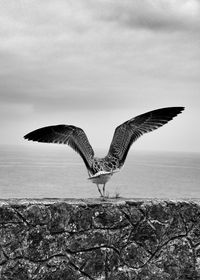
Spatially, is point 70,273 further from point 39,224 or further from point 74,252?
point 39,224

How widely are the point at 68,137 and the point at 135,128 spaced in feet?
3.64

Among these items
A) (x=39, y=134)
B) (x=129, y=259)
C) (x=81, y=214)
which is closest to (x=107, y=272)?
(x=129, y=259)

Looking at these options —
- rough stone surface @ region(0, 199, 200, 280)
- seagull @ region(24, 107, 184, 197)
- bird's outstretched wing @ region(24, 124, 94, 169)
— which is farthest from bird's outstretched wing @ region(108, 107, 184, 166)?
rough stone surface @ region(0, 199, 200, 280)

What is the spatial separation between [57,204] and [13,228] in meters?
0.69

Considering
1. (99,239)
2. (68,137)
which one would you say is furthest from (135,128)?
(99,239)

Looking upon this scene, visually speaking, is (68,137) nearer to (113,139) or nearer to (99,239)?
(113,139)

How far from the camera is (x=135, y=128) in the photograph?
8453 millimetres

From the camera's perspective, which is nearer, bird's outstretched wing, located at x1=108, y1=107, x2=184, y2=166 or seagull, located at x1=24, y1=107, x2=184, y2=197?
seagull, located at x1=24, y1=107, x2=184, y2=197

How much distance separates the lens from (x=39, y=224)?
7.31 metres

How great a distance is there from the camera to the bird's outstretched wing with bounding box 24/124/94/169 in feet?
26.3

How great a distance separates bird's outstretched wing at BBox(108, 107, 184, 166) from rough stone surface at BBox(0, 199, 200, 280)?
2.92 ft

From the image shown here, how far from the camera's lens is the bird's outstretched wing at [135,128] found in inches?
324

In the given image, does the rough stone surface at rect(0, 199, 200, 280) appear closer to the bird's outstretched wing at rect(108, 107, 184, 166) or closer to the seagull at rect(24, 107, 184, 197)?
the seagull at rect(24, 107, 184, 197)

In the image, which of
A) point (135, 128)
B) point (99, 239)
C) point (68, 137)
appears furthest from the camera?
point (135, 128)
